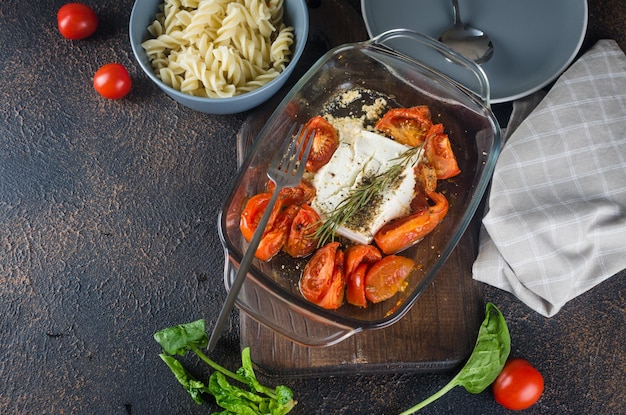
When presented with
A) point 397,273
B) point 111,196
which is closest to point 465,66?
point 397,273

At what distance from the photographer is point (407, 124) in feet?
8.96

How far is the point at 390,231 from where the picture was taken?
254cm

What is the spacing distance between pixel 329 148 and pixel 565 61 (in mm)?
1022

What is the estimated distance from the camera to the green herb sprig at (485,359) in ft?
8.61

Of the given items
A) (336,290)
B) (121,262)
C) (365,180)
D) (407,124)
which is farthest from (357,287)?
(121,262)

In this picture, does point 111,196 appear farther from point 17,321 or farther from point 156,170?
point 17,321

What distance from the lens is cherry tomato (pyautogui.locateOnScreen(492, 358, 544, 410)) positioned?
8.79 feet

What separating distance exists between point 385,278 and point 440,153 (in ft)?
1.71

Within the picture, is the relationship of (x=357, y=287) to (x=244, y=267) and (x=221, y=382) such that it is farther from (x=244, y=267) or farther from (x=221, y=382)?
(x=221, y=382)

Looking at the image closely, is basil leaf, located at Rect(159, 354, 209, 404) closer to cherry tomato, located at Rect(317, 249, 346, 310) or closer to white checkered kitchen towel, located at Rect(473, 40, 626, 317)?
cherry tomato, located at Rect(317, 249, 346, 310)

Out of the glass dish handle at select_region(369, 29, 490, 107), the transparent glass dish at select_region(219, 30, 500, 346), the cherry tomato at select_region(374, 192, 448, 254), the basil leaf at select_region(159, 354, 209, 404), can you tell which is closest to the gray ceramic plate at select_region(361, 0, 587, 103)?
the glass dish handle at select_region(369, 29, 490, 107)

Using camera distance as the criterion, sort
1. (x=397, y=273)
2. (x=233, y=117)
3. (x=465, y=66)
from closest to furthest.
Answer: (x=397, y=273) → (x=465, y=66) → (x=233, y=117)

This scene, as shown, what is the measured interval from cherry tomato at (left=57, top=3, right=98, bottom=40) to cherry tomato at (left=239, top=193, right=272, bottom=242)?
1.05 meters

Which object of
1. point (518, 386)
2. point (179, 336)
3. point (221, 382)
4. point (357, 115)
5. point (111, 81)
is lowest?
point (518, 386)
